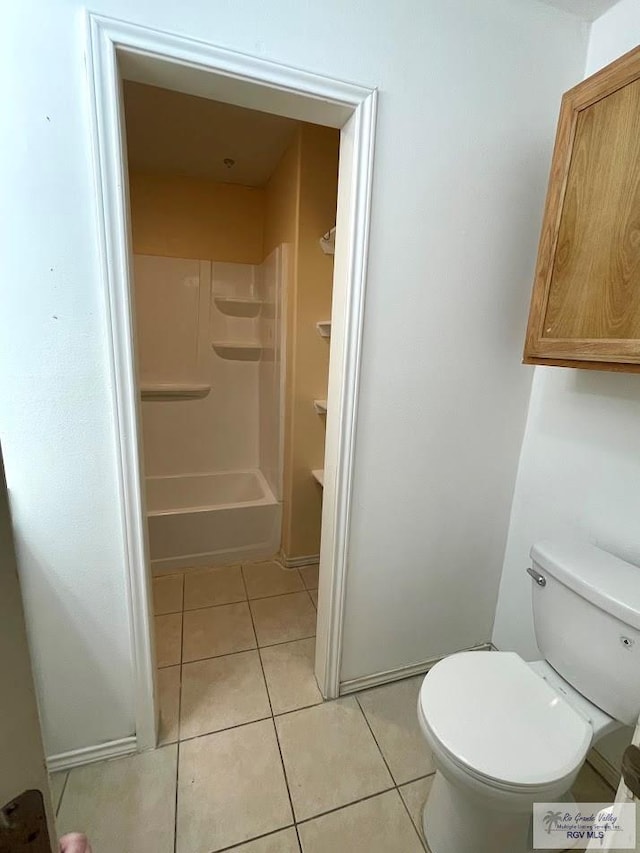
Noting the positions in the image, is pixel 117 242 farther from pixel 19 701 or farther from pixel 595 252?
pixel 595 252

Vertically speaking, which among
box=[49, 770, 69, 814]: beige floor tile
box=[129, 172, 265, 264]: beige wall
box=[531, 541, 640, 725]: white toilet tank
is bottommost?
box=[49, 770, 69, 814]: beige floor tile

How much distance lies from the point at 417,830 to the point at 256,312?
2.72 meters

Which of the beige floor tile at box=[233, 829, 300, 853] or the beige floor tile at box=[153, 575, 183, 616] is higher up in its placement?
the beige floor tile at box=[153, 575, 183, 616]

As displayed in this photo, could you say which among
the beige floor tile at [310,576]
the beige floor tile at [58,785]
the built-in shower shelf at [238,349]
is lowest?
the beige floor tile at [58,785]

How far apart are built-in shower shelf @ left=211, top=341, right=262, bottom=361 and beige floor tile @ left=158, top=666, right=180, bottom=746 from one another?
1.93 m

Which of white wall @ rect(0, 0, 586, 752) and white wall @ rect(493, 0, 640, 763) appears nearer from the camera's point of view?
white wall @ rect(0, 0, 586, 752)

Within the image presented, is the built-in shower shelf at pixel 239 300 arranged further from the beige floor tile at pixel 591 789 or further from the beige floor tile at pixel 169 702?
the beige floor tile at pixel 591 789

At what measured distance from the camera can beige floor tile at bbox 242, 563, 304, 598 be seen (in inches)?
82.9

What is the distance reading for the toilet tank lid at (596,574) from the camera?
3.14 feet

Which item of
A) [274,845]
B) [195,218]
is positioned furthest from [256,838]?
[195,218]

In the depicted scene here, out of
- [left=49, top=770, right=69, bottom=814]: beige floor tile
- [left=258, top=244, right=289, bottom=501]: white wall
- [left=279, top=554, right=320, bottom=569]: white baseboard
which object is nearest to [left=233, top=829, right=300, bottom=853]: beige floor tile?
[left=49, top=770, right=69, bottom=814]: beige floor tile

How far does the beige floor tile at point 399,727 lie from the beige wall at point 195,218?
264cm

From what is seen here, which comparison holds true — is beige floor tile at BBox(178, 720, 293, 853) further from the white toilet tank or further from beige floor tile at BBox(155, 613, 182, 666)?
the white toilet tank

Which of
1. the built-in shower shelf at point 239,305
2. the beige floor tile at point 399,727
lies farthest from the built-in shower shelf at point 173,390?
the beige floor tile at point 399,727
